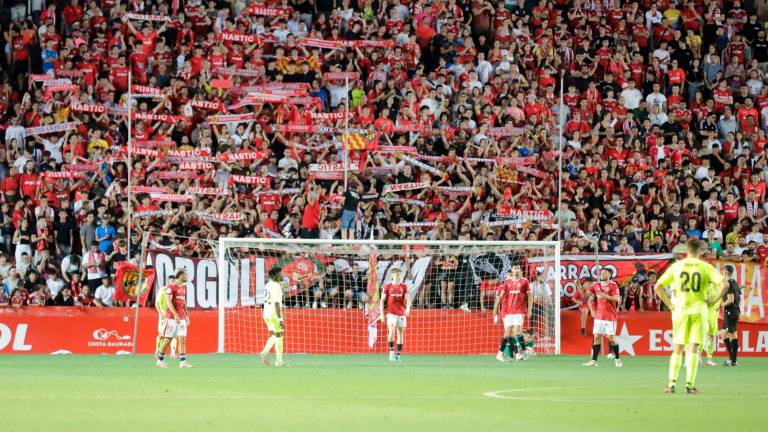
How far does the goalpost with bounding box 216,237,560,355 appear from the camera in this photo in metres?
27.8

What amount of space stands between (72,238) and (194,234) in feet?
8.94

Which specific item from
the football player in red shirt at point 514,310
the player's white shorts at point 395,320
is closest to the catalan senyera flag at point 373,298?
the player's white shorts at point 395,320

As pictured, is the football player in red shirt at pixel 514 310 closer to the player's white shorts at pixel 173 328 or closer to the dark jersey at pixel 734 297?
the dark jersey at pixel 734 297

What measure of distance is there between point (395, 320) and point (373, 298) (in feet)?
10.2

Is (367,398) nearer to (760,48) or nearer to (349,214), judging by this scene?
(349,214)

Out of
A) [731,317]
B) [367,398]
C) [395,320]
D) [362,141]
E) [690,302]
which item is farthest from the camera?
[362,141]

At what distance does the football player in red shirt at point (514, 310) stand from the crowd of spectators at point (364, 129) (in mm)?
3976

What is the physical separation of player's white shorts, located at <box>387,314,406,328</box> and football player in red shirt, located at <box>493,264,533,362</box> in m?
1.86

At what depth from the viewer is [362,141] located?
3027cm

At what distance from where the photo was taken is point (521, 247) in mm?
27703

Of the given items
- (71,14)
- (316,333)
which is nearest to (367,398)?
(316,333)

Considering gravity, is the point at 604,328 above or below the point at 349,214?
below

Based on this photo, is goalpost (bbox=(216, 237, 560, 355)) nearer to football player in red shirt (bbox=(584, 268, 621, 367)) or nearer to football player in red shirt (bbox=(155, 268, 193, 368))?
football player in red shirt (bbox=(584, 268, 621, 367))

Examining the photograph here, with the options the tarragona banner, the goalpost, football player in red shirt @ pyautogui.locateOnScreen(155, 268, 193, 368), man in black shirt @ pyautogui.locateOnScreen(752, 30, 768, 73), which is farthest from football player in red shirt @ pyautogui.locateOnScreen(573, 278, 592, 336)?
man in black shirt @ pyautogui.locateOnScreen(752, 30, 768, 73)
